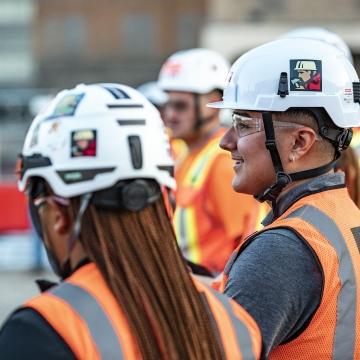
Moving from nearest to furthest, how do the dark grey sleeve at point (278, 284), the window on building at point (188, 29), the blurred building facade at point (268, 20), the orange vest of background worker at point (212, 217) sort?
the dark grey sleeve at point (278, 284), the orange vest of background worker at point (212, 217), the blurred building facade at point (268, 20), the window on building at point (188, 29)

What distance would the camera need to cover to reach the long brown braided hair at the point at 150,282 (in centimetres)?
216

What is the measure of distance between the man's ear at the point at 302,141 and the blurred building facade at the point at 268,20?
37.4 metres

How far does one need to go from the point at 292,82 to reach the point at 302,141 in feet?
0.59

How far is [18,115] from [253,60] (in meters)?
33.5

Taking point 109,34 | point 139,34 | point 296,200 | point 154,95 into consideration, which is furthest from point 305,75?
point 109,34

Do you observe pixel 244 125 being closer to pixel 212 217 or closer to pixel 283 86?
pixel 283 86

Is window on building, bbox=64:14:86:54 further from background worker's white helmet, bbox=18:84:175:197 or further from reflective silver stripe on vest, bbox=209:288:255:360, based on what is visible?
reflective silver stripe on vest, bbox=209:288:255:360

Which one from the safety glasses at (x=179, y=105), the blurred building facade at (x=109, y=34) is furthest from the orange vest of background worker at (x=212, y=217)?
the blurred building facade at (x=109, y=34)

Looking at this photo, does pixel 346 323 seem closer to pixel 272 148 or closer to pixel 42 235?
pixel 272 148

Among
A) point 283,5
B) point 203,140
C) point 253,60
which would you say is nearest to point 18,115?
point 283,5

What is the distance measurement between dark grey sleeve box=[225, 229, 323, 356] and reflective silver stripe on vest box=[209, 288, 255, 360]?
0.24 metres

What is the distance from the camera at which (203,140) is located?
6027 mm

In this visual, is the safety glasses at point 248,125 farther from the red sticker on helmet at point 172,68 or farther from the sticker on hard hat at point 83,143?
the red sticker on helmet at point 172,68

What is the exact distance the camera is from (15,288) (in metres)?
11.1
